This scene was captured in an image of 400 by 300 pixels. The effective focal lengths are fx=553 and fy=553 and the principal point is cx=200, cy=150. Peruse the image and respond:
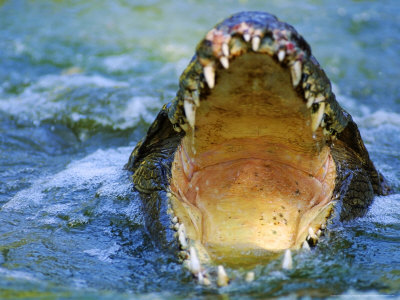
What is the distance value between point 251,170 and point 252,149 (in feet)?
0.44

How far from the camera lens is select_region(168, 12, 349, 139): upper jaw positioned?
2.54m

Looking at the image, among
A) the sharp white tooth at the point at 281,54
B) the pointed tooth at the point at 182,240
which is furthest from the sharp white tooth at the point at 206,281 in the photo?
the sharp white tooth at the point at 281,54

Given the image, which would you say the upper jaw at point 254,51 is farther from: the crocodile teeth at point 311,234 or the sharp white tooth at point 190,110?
the crocodile teeth at point 311,234

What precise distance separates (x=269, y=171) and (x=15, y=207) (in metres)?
1.77

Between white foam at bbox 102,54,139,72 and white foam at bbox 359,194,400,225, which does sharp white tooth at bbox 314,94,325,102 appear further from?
white foam at bbox 102,54,139,72

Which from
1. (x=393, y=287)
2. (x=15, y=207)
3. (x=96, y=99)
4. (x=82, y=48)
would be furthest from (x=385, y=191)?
(x=82, y=48)

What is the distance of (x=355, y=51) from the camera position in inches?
343

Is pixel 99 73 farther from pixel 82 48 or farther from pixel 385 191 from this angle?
pixel 385 191

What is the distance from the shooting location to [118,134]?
5.84 meters

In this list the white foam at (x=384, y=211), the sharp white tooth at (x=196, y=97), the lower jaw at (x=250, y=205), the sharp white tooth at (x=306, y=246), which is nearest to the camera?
the sharp white tooth at (x=196, y=97)

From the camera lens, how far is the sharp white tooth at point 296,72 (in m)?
2.64

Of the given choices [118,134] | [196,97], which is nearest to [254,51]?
[196,97]

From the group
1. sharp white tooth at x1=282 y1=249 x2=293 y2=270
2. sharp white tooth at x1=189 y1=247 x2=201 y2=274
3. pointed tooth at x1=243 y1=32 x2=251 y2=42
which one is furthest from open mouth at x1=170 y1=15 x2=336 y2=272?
sharp white tooth at x1=282 y1=249 x2=293 y2=270

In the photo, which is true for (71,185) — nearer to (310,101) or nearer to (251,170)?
(251,170)
